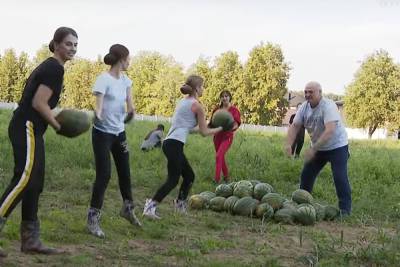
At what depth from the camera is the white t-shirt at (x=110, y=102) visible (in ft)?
18.1

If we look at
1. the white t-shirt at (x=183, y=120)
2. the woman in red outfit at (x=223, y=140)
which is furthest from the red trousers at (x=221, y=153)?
the white t-shirt at (x=183, y=120)

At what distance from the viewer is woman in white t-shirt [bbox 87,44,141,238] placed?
18.2 feet

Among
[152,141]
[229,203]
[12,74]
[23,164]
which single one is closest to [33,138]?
[23,164]

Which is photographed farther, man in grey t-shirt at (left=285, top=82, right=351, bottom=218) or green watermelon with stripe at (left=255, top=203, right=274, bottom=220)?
man in grey t-shirt at (left=285, top=82, right=351, bottom=218)

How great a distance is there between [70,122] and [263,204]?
11.2ft

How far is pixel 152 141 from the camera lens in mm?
13375

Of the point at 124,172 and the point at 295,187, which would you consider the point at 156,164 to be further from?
the point at 124,172

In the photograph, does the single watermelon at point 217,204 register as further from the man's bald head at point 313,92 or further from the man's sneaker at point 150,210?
the man's bald head at point 313,92

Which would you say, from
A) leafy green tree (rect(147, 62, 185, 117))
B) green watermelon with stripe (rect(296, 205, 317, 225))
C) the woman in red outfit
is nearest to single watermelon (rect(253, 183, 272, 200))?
green watermelon with stripe (rect(296, 205, 317, 225))

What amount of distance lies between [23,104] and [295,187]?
6.99 metres

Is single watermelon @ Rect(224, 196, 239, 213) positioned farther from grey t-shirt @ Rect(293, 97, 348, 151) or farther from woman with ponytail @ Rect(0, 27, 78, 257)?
woman with ponytail @ Rect(0, 27, 78, 257)

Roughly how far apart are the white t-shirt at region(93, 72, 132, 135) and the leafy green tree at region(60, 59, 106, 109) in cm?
5257

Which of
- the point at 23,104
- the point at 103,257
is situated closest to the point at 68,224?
the point at 103,257

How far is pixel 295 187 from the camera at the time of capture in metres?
10.7
